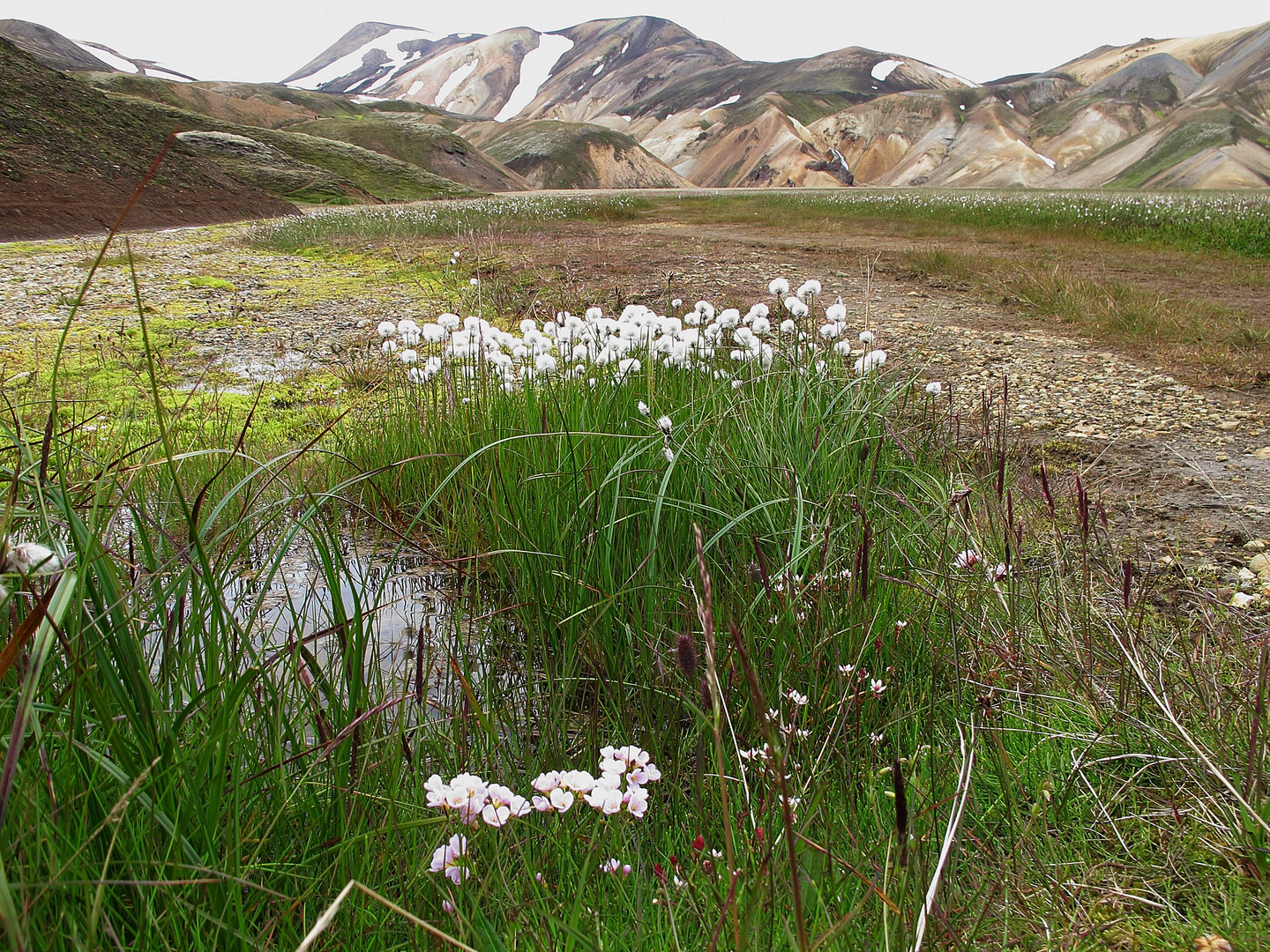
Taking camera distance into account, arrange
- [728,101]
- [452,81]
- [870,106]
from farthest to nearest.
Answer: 1. [452,81]
2. [728,101]
3. [870,106]

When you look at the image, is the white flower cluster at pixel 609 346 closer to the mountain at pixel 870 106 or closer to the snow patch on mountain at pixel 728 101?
the mountain at pixel 870 106

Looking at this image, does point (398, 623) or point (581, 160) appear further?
point (581, 160)

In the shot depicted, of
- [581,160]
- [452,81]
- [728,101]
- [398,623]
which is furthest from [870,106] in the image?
[398,623]

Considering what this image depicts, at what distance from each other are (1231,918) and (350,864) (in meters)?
1.32

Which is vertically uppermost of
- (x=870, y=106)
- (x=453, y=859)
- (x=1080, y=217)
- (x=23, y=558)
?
(x=870, y=106)

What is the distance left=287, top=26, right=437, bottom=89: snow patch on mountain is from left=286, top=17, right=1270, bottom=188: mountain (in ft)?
1.88

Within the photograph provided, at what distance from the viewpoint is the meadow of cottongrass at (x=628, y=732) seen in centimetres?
100

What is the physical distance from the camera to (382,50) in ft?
623

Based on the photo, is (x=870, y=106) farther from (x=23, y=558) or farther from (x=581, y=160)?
(x=23, y=558)

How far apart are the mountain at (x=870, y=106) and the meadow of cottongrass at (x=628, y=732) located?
83.2 meters

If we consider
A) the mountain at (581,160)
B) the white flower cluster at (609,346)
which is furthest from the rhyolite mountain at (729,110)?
the white flower cluster at (609,346)

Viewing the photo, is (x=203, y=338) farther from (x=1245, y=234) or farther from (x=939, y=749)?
(x=1245, y=234)

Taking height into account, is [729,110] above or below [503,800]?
above

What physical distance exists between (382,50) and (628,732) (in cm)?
22591
